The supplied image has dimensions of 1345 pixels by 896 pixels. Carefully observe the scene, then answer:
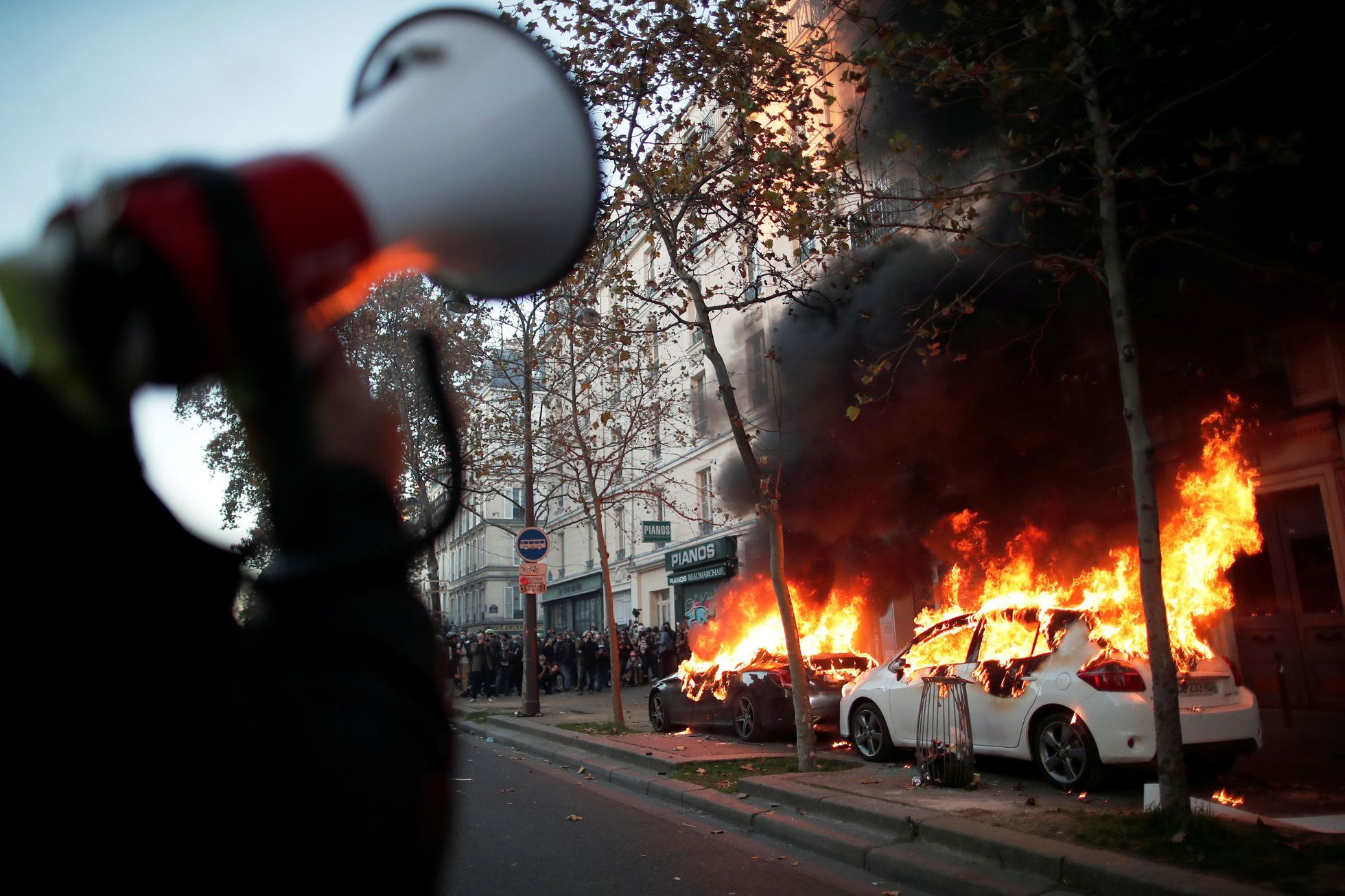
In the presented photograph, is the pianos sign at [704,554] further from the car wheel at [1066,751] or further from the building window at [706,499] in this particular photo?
the car wheel at [1066,751]

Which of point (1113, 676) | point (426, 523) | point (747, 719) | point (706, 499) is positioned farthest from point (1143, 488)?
point (706, 499)

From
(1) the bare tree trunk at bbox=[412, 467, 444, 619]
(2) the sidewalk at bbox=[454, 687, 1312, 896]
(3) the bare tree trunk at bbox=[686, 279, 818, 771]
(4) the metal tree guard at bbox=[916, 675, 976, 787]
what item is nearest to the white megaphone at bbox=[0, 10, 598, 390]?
(1) the bare tree trunk at bbox=[412, 467, 444, 619]

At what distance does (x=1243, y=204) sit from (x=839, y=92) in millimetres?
6297

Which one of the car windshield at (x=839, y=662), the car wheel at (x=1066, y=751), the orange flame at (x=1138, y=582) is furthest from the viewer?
the car windshield at (x=839, y=662)

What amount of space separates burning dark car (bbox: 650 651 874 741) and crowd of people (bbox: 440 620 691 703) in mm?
9615

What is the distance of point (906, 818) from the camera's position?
22.3 feet

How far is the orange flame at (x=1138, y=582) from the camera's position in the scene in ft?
28.1

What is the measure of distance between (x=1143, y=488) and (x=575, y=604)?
108ft

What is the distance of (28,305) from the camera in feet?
1.86

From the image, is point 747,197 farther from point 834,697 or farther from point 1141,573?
point 834,697

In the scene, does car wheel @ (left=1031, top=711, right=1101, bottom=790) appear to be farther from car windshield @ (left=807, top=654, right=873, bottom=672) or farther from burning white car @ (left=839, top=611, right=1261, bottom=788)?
car windshield @ (left=807, top=654, right=873, bottom=672)

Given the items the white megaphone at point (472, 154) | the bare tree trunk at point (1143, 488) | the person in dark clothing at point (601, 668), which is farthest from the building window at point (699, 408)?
the white megaphone at point (472, 154)

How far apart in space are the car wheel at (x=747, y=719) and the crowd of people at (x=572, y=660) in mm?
10691

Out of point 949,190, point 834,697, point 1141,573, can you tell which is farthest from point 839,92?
point 1141,573
